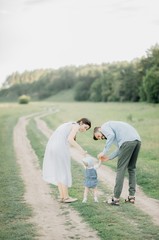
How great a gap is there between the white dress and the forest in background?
2887 inches

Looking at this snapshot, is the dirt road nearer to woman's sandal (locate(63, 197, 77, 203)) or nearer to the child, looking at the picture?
woman's sandal (locate(63, 197, 77, 203))

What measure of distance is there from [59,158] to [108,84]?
112 m

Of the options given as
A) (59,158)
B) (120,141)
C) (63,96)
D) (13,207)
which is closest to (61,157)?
(59,158)

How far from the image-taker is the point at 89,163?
35.9 feet

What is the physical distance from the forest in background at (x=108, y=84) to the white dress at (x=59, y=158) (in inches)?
2887

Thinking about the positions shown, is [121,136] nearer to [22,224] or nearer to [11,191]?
[22,224]

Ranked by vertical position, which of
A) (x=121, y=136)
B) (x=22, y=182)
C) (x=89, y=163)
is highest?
(x=121, y=136)

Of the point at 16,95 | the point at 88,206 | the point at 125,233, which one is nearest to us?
the point at 125,233

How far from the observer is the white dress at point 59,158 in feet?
36.9

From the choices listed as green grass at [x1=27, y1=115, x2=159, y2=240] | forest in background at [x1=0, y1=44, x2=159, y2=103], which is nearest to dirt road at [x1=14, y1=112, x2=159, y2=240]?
green grass at [x1=27, y1=115, x2=159, y2=240]

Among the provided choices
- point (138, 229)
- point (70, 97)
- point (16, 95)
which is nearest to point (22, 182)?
point (138, 229)

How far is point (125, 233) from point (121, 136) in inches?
118

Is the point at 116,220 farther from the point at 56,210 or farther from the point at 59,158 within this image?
→ the point at 59,158

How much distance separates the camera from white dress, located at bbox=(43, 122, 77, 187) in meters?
11.3
